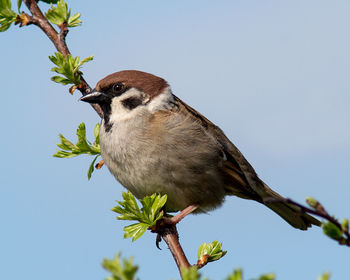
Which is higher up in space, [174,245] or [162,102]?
[162,102]

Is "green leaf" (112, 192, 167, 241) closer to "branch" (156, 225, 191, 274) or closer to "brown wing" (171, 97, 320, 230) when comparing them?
"branch" (156, 225, 191, 274)

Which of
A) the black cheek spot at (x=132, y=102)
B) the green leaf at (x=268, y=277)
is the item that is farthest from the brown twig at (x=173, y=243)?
the green leaf at (x=268, y=277)

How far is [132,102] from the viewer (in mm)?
3605

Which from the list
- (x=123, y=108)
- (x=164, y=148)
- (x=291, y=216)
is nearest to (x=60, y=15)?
(x=123, y=108)

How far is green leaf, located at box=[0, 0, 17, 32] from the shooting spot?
9.86 ft

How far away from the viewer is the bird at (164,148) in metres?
3.29

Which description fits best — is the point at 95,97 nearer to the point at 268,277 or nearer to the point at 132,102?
the point at 132,102

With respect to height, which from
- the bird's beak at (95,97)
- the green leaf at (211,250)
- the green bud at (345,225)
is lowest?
the green bud at (345,225)

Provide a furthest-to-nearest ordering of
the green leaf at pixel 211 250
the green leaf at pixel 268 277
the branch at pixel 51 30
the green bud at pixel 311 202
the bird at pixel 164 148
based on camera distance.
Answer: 1. the bird at pixel 164 148
2. the branch at pixel 51 30
3. the green leaf at pixel 211 250
4. the green bud at pixel 311 202
5. the green leaf at pixel 268 277

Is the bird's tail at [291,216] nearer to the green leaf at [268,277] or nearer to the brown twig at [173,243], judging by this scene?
the brown twig at [173,243]

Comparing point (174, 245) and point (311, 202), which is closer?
point (311, 202)

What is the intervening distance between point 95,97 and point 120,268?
2.51 metres

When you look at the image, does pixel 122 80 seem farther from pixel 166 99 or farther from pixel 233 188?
pixel 233 188

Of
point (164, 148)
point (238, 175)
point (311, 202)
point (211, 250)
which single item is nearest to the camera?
point (311, 202)
